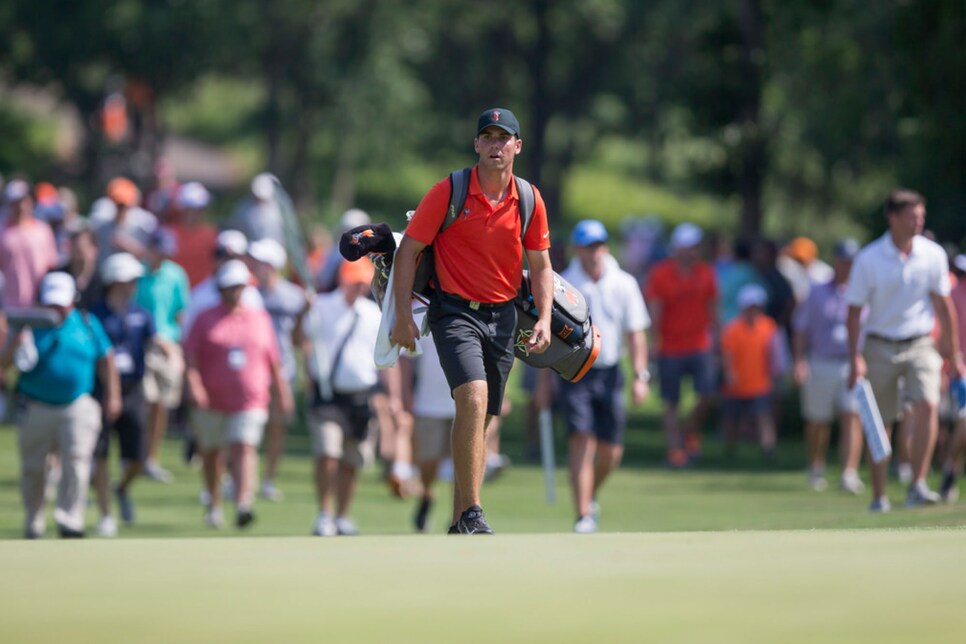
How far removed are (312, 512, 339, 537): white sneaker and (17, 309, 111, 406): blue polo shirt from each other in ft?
6.23

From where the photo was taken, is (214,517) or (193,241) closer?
(214,517)

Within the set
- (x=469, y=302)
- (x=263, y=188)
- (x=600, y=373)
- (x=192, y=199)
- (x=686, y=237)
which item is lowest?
(x=600, y=373)

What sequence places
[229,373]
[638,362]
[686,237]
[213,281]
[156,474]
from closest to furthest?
1. [638,362]
2. [229,373]
3. [213,281]
4. [156,474]
5. [686,237]

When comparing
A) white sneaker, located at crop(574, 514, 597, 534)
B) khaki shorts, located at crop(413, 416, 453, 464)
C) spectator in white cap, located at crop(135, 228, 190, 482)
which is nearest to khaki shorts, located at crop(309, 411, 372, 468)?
khaki shorts, located at crop(413, 416, 453, 464)

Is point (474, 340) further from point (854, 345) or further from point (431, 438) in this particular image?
point (431, 438)

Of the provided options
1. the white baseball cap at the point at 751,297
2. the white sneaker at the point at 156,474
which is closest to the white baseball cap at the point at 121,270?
the white sneaker at the point at 156,474

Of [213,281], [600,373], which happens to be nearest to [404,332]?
[600,373]

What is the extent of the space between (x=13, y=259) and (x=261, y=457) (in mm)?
3251

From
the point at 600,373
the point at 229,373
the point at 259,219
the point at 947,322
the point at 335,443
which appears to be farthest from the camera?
the point at 259,219

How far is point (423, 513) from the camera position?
1444 centimetres

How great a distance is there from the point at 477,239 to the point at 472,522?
1.40 m

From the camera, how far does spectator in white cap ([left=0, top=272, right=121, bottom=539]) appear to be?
13328 mm

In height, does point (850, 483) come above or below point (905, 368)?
below

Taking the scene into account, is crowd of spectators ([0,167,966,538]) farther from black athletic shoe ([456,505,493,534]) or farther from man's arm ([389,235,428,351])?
man's arm ([389,235,428,351])
